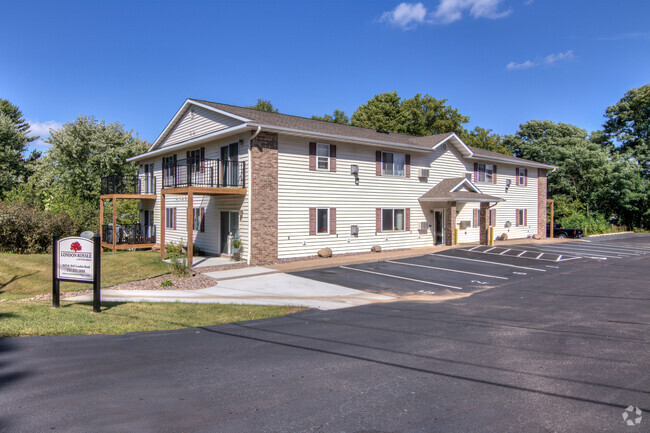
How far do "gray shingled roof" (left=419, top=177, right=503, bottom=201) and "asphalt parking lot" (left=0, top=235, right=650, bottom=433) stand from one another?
1428 cm

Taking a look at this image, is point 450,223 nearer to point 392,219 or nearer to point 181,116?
point 392,219

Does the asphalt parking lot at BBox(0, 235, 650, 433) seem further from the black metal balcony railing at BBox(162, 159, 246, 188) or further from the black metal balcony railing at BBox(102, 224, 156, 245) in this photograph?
the black metal balcony railing at BBox(102, 224, 156, 245)

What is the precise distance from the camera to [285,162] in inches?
755

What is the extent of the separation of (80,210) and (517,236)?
3079 cm

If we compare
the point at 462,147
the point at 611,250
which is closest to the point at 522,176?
the point at 462,147

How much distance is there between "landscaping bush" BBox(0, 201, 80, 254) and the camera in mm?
22422

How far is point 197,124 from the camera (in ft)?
74.0

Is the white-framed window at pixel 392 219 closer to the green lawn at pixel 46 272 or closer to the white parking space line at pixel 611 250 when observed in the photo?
the white parking space line at pixel 611 250

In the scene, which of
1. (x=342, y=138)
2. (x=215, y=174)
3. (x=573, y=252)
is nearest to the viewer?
(x=215, y=174)

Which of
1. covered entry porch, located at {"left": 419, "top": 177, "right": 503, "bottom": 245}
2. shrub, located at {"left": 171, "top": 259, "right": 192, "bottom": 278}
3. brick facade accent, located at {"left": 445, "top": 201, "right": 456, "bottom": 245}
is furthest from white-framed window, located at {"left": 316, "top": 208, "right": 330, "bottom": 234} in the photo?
brick facade accent, located at {"left": 445, "top": 201, "right": 456, "bottom": 245}

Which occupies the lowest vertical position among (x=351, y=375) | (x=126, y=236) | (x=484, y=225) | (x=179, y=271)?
(x=351, y=375)

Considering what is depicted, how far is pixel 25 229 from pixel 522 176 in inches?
1303

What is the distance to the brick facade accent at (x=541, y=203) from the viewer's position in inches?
1341

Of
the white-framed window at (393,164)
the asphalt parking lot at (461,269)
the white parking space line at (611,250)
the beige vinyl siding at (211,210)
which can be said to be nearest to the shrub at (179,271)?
the beige vinyl siding at (211,210)
